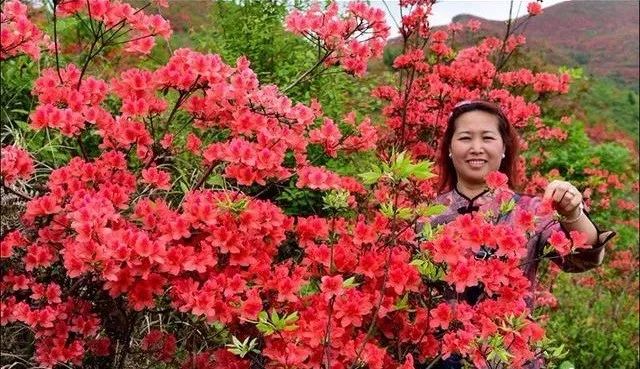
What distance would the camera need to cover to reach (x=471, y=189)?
271 cm

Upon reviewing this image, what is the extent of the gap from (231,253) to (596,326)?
14.3 ft

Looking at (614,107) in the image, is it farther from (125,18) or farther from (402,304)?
(125,18)

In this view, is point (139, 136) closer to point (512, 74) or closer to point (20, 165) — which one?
point (20, 165)

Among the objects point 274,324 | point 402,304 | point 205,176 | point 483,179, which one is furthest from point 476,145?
point 274,324

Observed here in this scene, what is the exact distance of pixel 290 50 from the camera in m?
4.11

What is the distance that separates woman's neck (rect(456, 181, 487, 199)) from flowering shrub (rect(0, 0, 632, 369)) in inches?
15.6

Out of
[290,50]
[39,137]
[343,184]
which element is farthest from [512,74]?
[39,137]

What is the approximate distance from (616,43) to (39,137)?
4539 cm

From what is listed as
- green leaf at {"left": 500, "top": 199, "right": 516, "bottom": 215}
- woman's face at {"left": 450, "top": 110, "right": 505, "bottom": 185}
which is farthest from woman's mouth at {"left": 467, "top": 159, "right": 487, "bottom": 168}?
green leaf at {"left": 500, "top": 199, "right": 516, "bottom": 215}

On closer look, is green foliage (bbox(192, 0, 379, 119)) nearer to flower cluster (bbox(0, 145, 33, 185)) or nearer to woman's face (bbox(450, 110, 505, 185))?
woman's face (bbox(450, 110, 505, 185))

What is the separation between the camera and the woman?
2.37m

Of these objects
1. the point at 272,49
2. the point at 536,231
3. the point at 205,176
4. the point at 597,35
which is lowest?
the point at 597,35

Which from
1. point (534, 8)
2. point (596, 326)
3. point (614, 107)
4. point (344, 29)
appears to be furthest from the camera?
point (614, 107)

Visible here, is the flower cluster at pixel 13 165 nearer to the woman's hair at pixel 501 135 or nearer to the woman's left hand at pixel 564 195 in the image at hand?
the woman's left hand at pixel 564 195
